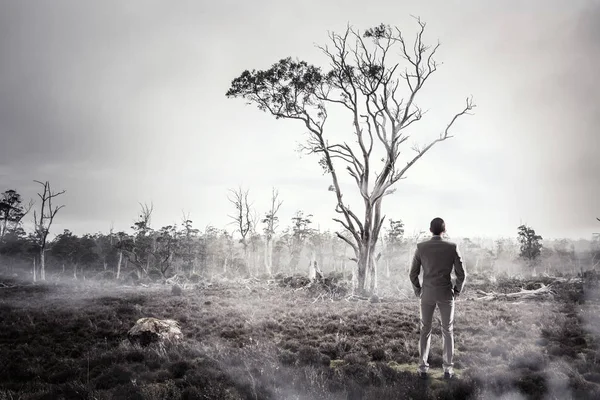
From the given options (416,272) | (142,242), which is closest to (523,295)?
(416,272)

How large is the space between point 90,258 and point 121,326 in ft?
152

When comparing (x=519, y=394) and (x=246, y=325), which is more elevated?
(x=519, y=394)

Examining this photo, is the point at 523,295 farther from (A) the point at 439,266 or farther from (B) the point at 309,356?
(A) the point at 439,266

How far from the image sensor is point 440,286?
16.0 ft

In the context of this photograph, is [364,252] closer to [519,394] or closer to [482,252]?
[519,394]

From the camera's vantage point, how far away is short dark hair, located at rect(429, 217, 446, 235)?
502cm

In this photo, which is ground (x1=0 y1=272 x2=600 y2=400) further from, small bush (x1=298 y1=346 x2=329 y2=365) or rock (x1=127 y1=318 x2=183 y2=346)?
rock (x1=127 y1=318 x2=183 y2=346)

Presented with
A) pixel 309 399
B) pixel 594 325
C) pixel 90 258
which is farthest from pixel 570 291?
pixel 90 258

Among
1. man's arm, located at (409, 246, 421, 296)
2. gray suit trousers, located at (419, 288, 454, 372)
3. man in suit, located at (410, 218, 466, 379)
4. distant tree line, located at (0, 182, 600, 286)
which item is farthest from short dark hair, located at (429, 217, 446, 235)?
distant tree line, located at (0, 182, 600, 286)

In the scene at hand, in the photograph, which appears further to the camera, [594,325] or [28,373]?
[594,325]

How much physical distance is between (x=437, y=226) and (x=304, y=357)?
377 cm

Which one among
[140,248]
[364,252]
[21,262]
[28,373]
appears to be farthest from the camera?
[21,262]

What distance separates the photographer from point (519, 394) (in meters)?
4.35

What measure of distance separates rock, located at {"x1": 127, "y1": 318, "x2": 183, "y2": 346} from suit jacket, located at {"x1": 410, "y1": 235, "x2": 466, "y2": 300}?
6395 mm
